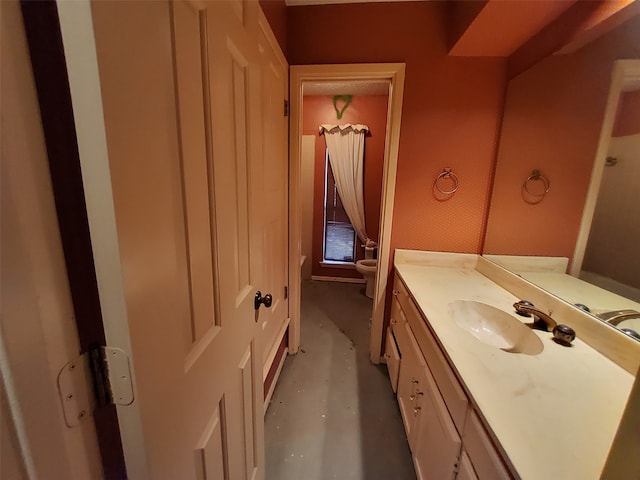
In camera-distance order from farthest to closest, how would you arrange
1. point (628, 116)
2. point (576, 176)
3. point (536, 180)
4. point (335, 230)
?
1. point (335, 230)
2. point (536, 180)
3. point (576, 176)
4. point (628, 116)

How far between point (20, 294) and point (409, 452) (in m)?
1.71

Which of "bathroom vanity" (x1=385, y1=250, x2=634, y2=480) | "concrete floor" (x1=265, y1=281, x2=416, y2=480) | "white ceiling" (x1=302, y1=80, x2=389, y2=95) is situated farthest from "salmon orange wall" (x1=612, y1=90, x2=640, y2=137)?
"white ceiling" (x1=302, y1=80, x2=389, y2=95)

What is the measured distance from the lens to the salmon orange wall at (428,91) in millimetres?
1607

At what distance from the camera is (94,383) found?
379 millimetres

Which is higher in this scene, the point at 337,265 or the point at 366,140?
the point at 366,140

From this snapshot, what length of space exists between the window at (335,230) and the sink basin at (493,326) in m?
2.41

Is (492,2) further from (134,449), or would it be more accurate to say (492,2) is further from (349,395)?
(349,395)

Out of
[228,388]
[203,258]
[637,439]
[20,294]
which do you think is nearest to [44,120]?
[20,294]

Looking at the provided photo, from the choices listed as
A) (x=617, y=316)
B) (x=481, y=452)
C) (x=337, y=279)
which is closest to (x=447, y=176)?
(x=617, y=316)

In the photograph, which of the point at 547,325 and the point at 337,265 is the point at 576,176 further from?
the point at 337,265

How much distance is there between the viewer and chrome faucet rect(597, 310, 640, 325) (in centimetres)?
88

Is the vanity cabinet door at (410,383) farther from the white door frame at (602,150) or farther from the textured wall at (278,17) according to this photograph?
the textured wall at (278,17)

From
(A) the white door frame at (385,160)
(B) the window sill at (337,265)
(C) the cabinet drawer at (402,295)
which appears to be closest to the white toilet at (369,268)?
(B) the window sill at (337,265)

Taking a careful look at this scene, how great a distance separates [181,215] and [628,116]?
1.46 m
